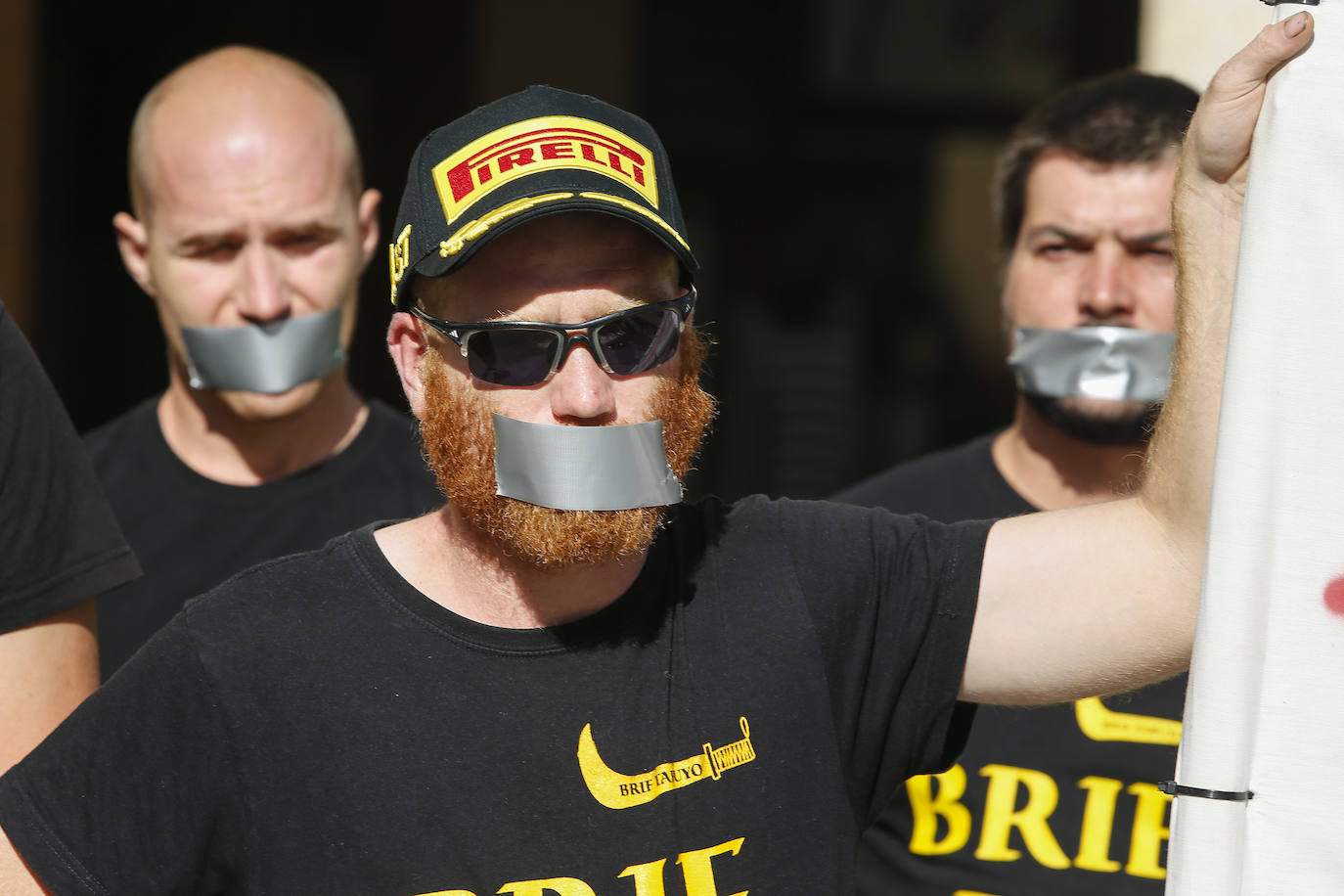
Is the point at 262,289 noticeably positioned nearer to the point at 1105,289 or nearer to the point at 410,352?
the point at 410,352

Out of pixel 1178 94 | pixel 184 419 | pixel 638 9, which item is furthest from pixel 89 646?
pixel 638 9

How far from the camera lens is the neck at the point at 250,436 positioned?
322cm

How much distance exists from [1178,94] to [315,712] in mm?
2438

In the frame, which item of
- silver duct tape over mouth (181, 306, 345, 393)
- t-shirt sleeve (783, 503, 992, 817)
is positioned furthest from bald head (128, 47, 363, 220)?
t-shirt sleeve (783, 503, 992, 817)

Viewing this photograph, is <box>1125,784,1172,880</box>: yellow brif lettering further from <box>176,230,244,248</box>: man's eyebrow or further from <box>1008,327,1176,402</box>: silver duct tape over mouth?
<box>176,230,244,248</box>: man's eyebrow

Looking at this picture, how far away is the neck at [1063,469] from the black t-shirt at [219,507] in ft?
4.08

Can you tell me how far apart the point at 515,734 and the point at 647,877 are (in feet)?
0.82

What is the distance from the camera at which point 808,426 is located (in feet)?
24.0

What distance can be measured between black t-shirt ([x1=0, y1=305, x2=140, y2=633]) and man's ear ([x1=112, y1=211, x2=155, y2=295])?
1.17 metres

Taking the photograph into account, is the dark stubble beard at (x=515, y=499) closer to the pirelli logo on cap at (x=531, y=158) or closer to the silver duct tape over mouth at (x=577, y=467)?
the silver duct tape over mouth at (x=577, y=467)

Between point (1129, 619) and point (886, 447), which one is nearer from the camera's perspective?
point (1129, 619)

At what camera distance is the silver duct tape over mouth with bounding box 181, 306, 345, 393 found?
314cm

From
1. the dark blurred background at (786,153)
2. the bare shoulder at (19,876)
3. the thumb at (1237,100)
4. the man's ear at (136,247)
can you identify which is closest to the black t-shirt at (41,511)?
the bare shoulder at (19,876)

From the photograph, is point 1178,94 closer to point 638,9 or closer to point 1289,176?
point 1289,176
